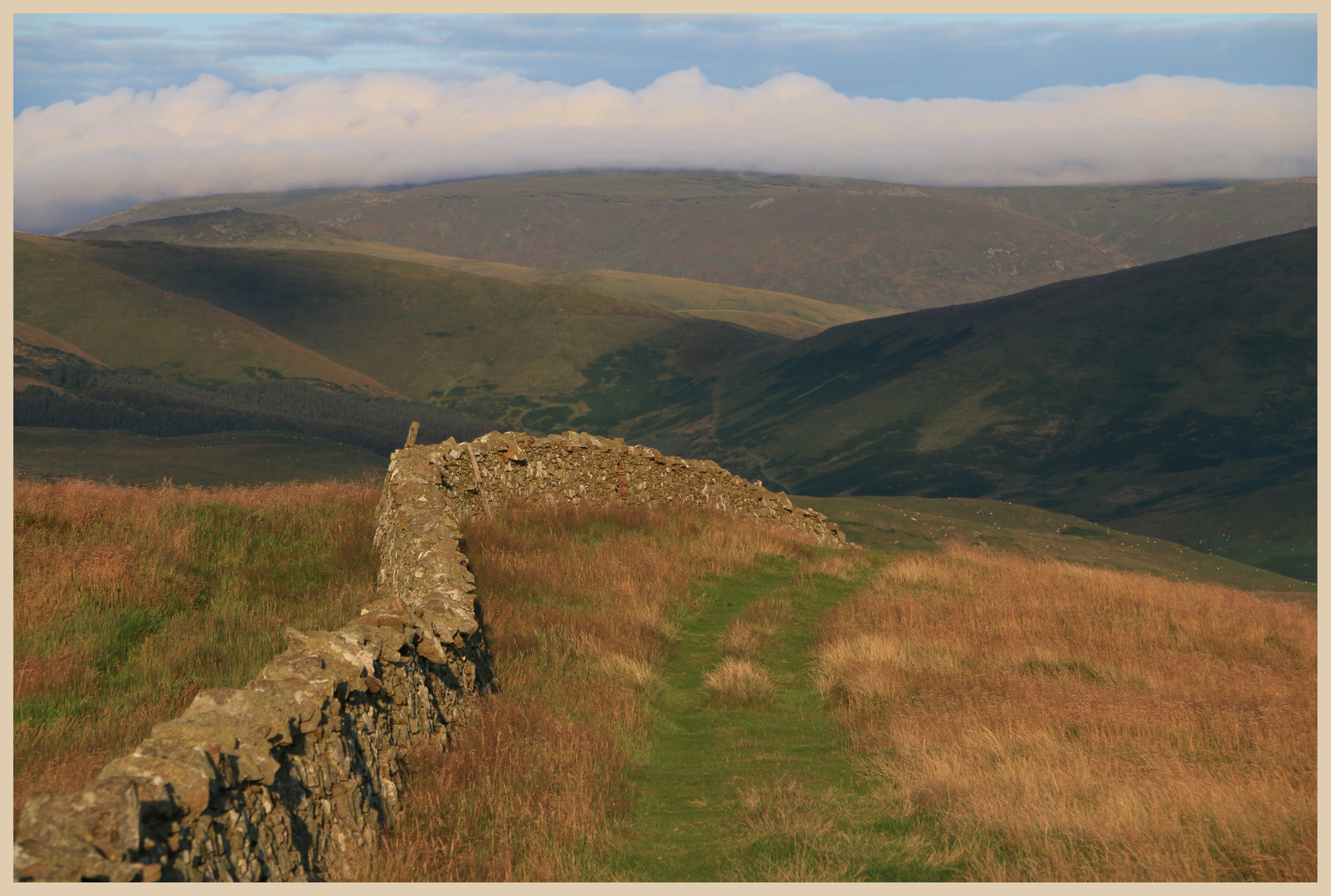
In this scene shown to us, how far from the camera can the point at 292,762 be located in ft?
17.4

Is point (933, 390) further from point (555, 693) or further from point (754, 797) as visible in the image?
point (754, 797)

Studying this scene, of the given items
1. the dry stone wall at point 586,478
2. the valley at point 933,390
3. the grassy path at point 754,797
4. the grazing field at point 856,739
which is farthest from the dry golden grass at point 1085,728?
the valley at point 933,390

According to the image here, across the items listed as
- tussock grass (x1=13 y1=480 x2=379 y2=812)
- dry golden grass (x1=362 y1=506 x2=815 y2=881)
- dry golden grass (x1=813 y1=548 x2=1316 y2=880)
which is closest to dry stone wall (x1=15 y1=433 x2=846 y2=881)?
dry golden grass (x1=362 y1=506 x2=815 y2=881)

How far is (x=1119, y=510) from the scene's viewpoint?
92.9 m

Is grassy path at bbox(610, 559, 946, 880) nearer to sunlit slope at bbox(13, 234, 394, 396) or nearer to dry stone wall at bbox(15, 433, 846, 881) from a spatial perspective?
dry stone wall at bbox(15, 433, 846, 881)

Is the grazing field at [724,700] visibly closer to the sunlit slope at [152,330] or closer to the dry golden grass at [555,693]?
the dry golden grass at [555,693]

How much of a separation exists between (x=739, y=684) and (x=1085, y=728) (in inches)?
132

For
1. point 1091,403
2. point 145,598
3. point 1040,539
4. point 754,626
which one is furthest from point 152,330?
point 754,626

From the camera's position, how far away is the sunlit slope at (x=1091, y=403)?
102500mm

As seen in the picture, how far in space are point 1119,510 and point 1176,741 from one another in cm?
9375

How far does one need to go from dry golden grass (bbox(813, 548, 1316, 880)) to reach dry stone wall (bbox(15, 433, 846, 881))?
3560 mm

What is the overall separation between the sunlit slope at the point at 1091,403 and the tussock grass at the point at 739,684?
257ft

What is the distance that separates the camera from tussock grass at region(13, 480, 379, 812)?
663 centimetres

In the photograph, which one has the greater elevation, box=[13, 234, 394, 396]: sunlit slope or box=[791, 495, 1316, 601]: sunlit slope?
box=[13, 234, 394, 396]: sunlit slope
